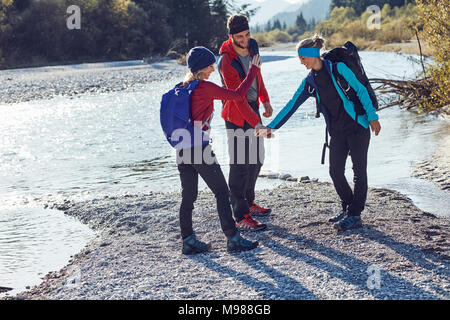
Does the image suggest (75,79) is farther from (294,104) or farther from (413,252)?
(413,252)

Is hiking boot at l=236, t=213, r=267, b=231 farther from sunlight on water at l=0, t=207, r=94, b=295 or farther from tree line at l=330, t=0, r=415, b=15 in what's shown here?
tree line at l=330, t=0, r=415, b=15

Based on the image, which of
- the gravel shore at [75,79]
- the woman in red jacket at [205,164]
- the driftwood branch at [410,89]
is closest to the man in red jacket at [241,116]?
the woman in red jacket at [205,164]

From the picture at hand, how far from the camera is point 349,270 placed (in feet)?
14.1

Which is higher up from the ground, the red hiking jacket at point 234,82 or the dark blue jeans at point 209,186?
the red hiking jacket at point 234,82

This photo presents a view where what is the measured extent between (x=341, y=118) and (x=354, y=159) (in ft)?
1.24

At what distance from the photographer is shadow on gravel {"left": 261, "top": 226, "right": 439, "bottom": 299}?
3846 millimetres

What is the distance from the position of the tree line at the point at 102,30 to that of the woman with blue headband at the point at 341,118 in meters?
31.9

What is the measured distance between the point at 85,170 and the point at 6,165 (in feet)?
5.44

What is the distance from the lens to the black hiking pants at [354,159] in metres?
5.10

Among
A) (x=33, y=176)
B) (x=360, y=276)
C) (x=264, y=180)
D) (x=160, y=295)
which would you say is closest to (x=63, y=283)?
(x=160, y=295)

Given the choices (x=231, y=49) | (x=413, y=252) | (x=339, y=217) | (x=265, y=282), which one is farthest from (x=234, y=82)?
(x=413, y=252)

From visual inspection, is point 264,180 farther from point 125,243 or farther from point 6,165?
point 6,165

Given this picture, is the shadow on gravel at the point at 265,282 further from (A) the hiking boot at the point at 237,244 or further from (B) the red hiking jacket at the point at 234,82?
(B) the red hiking jacket at the point at 234,82

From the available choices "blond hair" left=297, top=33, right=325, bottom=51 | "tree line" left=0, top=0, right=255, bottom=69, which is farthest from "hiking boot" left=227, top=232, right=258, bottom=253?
"tree line" left=0, top=0, right=255, bottom=69
